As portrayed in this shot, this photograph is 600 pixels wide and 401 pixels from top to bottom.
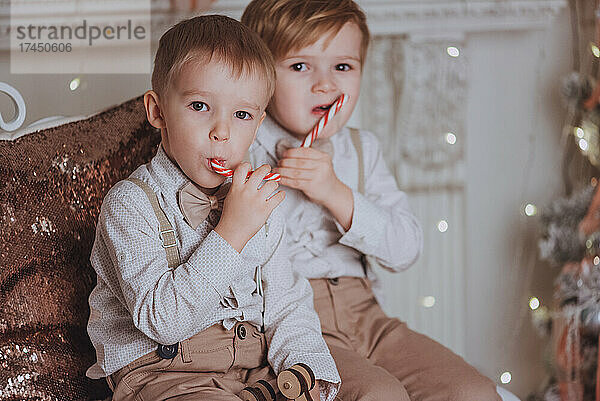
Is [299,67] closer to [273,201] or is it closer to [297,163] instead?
[297,163]

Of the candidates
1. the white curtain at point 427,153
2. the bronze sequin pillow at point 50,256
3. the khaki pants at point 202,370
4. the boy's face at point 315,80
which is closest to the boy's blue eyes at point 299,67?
the boy's face at point 315,80

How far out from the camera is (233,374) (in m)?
1.12

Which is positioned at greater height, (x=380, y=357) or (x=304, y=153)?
(x=304, y=153)

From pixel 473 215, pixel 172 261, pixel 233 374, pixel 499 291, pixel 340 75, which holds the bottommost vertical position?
pixel 499 291

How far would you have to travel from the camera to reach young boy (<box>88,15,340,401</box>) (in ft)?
3.38

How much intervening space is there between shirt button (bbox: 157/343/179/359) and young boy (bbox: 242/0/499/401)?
A: 0.98 ft

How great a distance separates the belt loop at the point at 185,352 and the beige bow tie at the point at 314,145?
44 centimetres

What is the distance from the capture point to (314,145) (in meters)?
1.40

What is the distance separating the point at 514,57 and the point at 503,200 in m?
0.43

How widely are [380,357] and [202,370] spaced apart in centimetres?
38

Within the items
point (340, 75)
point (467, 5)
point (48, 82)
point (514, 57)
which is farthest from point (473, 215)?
point (48, 82)

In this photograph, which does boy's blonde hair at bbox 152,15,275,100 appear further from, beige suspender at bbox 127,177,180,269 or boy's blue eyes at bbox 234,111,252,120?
beige suspender at bbox 127,177,180,269

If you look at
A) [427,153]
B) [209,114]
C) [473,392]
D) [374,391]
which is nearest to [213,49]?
[209,114]

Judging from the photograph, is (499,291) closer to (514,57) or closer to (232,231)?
(514,57)
